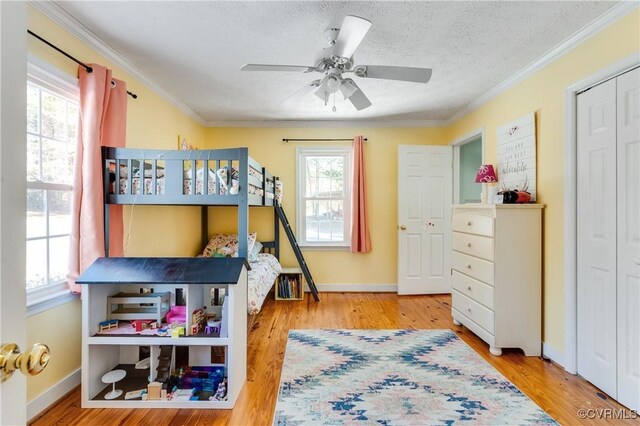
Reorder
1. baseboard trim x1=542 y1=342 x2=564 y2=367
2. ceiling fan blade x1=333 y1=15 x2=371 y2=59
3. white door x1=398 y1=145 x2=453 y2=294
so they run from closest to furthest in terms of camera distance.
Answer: ceiling fan blade x1=333 y1=15 x2=371 y2=59
baseboard trim x1=542 y1=342 x2=564 y2=367
white door x1=398 y1=145 x2=453 y2=294

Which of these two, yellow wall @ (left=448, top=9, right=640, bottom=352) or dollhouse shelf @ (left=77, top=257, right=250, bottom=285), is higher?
yellow wall @ (left=448, top=9, right=640, bottom=352)

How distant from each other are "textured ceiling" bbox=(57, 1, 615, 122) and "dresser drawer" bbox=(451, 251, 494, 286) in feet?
5.68

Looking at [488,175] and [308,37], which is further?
[488,175]

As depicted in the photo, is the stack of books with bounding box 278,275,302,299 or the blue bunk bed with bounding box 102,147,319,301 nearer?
the blue bunk bed with bounding box 102,147,319,301

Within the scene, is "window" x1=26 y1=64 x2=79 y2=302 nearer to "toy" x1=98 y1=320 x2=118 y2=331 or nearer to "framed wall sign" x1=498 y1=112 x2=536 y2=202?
"toy" x1=98 y1=320 x2=118 y2=331

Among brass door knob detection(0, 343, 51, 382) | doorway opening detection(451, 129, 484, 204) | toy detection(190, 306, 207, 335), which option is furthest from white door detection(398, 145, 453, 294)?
brass door knob detection(0, 343, 51, 382)

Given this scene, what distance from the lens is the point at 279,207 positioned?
3.99 m

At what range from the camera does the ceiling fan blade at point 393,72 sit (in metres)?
1.95

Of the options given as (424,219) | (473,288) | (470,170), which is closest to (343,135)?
(424,219)

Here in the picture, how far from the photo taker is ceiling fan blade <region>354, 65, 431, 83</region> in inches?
76.6

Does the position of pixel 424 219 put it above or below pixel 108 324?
above

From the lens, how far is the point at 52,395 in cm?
186

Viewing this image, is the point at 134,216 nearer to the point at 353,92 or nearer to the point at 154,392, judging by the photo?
the point at 154,392

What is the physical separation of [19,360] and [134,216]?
230cm
